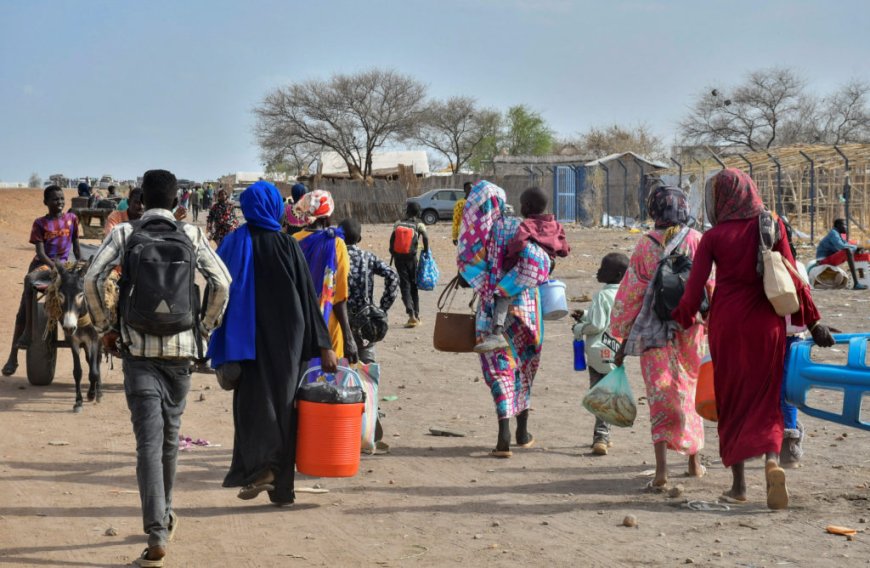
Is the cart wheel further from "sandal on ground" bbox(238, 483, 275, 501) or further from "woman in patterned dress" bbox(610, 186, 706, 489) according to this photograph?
"woman in patterned dress" bbox(610, 186, 706, 489)

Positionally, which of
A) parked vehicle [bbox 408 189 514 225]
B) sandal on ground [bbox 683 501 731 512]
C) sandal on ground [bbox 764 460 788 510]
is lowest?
sandal on ground [bbox 683 501 731 512]

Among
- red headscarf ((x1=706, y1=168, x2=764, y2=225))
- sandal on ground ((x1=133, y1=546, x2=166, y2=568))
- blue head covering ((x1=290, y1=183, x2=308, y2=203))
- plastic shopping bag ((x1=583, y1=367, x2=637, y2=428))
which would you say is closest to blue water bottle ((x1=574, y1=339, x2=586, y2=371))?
plastic shopping bag ((x1=583, y1=367, x2=637, y2=428))

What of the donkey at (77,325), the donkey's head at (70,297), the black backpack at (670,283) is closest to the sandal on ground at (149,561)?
the black backpack at (670,283)

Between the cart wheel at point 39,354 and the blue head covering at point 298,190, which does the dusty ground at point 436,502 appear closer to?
the cart wheel at point 39,354

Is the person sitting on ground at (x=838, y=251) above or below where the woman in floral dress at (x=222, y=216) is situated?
below

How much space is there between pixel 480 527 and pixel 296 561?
1076mm

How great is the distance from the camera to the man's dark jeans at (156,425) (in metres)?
5.14

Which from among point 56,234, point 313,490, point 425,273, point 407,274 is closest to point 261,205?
point 313,490

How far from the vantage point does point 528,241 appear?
307 inches

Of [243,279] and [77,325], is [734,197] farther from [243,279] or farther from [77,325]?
[77,325]

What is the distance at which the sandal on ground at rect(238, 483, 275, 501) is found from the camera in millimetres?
6047

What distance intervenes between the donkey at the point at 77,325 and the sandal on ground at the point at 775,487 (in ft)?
19.2

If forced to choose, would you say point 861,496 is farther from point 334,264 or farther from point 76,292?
point 76,292

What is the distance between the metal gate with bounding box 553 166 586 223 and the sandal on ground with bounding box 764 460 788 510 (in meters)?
39.6
